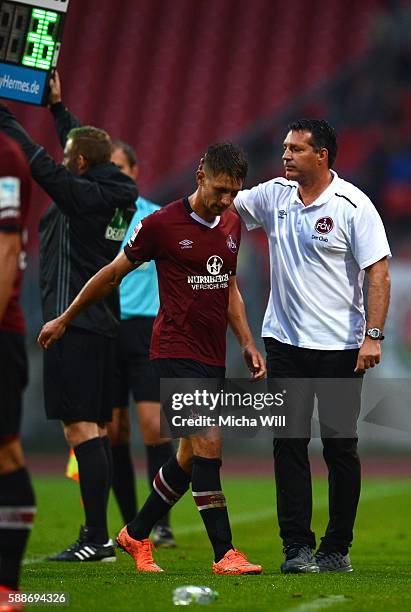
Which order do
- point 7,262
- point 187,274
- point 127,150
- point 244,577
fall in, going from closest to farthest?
1. point 7,262
2. point 244,577
3. point 187,274
4. point 127,150

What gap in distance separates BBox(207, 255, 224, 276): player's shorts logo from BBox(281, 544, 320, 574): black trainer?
4.43 ft

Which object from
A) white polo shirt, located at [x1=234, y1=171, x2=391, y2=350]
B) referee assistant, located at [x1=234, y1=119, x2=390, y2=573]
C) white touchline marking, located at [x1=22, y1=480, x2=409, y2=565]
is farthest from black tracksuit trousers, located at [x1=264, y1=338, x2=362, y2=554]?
white touchline marking, located at [x1=22, y1=480, x2=409, y2=565]

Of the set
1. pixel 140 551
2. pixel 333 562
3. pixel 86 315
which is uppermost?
pixel 86 315

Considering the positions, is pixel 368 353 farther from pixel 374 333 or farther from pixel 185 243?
pixel 185 243

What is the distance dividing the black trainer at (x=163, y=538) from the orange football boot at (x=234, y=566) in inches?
72.6

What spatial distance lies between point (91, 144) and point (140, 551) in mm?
2140

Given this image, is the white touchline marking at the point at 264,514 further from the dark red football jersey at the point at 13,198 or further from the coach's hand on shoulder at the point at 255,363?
the dark red football jersey at the point at 13,198

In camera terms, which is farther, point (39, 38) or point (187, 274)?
point (39, 38)

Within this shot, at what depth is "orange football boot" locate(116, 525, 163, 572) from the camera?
5.97m

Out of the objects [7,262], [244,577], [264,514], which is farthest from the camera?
[264,514]

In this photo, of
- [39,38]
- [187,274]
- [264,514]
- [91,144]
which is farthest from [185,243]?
[264,514]

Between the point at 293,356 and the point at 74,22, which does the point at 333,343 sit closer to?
the point at 293,356

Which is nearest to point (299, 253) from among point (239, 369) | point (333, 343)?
point (333, 343)

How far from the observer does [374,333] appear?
578 cm
